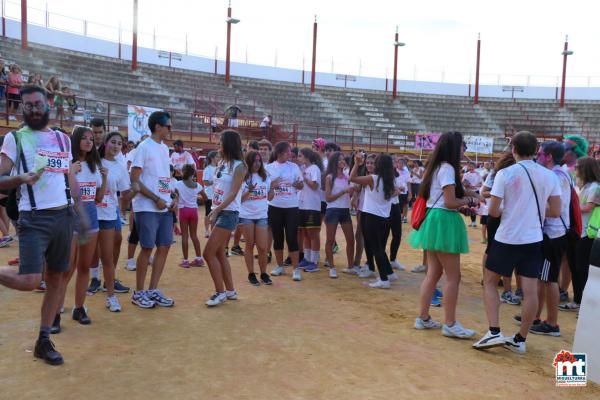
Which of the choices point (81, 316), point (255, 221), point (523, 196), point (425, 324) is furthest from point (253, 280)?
point (523, 196)

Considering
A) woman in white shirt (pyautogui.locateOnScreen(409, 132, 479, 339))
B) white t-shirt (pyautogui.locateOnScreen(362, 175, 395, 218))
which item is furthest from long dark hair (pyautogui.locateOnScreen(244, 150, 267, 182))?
woman in white shirt (pyautogui.locateOnScreen(409, 132, 479, 339))

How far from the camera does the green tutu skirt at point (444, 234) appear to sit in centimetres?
426

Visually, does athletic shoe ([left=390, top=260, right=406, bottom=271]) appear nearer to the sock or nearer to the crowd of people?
the crowd of people

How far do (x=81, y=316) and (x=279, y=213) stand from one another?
280 cm

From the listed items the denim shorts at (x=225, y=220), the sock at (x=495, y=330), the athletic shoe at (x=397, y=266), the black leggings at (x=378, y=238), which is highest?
the denim shorts at (x=225, y=220)

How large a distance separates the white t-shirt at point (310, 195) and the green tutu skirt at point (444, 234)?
260 centimetres

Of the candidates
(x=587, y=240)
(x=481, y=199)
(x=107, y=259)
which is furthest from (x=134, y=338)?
(x=587, y=240)

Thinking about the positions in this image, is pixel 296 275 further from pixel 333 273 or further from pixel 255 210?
pixel 255 210

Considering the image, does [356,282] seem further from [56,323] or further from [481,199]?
[56,323]

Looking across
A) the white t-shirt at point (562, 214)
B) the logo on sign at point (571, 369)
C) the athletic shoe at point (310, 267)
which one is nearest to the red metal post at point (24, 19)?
the athletic shoe at point (310, 267)

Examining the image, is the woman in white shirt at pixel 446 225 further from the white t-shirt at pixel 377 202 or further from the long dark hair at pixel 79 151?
the long dark hair at pixel 79 151

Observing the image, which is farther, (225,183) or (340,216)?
(340,216)

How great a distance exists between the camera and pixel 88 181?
4.57m

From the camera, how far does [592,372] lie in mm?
3514
